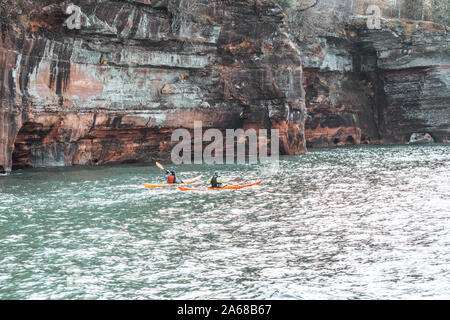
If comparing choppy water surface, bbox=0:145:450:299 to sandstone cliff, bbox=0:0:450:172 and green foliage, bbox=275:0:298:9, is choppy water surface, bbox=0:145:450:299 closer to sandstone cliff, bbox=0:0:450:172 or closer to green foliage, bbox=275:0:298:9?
sandstone cliff, bbox=0:0:450:172

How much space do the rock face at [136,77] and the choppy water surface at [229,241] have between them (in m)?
8.91

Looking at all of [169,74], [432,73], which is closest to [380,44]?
[432,73]

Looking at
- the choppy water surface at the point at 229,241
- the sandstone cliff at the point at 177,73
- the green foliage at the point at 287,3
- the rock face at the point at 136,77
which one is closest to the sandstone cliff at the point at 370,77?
the sandstone cliff at the point at 177,73

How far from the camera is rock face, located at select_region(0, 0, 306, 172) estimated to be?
2989 cm

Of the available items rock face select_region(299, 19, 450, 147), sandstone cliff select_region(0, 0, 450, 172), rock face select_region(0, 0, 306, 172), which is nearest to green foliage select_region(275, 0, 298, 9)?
sandstone cliff select_region(0, 0, 450, 172)

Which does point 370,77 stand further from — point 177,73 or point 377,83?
point 177,73

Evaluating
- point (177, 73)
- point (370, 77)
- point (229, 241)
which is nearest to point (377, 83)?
point (370, 77)

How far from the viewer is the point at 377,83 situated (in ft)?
189

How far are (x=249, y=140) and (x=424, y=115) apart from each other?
79.9 feet

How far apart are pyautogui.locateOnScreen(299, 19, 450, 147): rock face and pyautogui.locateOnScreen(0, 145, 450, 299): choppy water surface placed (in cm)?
3119

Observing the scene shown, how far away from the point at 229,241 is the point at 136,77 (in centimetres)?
2510

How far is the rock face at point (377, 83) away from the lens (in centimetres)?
5256

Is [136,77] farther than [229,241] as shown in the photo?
Yes

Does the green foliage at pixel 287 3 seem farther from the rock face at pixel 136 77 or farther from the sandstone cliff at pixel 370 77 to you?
the rock face at pixel 136 77
